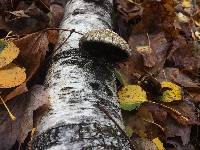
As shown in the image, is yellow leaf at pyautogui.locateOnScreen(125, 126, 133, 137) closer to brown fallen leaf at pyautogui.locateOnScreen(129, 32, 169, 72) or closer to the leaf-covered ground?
the leaf-covered ground

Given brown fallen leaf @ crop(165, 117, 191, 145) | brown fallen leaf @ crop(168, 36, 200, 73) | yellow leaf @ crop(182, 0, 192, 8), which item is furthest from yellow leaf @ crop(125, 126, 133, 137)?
yellow leaf @ crop(182, 0, 192, 8)

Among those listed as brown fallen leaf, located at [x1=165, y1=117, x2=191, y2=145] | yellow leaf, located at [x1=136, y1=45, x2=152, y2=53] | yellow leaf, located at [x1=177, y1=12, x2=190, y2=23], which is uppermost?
yellow leaf, located at [x1=136, y1=45, x2=152, y2=53]

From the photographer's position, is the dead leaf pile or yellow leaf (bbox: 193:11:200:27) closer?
the dead leaf pile

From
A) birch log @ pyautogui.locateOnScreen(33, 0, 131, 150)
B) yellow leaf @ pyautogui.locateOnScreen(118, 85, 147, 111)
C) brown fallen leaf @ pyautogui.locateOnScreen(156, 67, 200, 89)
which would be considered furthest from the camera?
brown fallen leaf @ pyautogui.locateOnScreen(156, 67, 200, 89)

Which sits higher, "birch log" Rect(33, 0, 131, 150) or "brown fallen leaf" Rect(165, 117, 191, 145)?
"birch log" Rect(33, 0, 131, 150)

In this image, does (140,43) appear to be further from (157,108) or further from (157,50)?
(157,108)

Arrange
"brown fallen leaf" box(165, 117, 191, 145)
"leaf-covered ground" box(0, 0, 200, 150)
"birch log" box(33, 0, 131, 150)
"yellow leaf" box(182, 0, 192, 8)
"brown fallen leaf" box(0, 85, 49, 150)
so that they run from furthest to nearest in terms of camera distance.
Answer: "yellow leaf" box(182, 0, 192, 8) → "brown fallen leaf" box(165, 117, 191, 145) → "leaf-covered ground" box(0, 0, 200, 150) → "brown fallen leaf" box(0, 85, 49, 150) → "birch log" box(33, 0, 131, 150)

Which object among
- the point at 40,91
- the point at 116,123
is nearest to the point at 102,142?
the point at 116,123

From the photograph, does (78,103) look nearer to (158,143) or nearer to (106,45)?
(106,45)
